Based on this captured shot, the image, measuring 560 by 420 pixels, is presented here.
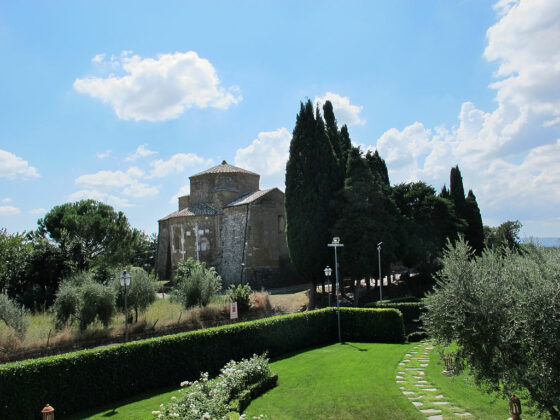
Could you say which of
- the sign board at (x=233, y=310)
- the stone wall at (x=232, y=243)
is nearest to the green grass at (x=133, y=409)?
the sign board at (x=233, y=310)

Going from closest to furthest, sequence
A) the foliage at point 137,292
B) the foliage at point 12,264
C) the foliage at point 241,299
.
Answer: the foliage at point 137,292, the foliage at point 241,299, the foliage at point 12,264

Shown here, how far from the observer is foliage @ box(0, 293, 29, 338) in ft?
49.8

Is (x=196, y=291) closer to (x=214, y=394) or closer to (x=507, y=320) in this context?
(x=214, y=394)

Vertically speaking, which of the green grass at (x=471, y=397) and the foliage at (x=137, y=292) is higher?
the foliage at (x=137, y=292)

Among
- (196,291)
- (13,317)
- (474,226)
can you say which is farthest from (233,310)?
(474,226)

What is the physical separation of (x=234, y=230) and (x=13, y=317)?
835 inches

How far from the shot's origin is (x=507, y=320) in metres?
6.83

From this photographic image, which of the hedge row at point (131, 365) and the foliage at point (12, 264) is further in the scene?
the foliage at point (12, 264)

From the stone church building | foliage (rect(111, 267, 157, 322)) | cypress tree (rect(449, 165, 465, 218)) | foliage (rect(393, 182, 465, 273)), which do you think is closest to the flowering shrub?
foliage (rect(111, 267, 157, 322))

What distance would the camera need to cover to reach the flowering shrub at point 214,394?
7.62 metres

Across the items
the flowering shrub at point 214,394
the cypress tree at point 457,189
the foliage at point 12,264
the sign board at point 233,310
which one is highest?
the cypress tree at point 457,189

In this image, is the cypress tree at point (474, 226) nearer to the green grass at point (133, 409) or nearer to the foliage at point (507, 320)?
the foliage at point (507, 320)

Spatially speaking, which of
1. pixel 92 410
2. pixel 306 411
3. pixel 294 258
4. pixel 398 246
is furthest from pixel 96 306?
pixel 398 246

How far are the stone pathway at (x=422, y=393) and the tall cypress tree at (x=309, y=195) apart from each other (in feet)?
41.4
